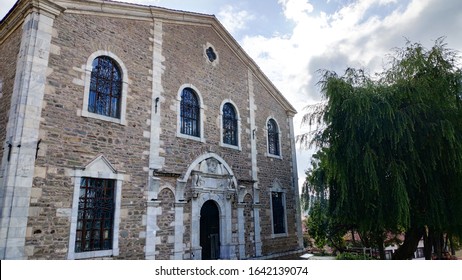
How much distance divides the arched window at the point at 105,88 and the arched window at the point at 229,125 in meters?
4.09

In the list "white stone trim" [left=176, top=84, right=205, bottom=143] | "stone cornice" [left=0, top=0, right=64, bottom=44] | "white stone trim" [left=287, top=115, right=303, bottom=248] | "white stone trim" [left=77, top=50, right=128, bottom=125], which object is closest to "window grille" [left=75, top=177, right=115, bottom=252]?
"white stone trim" [left=77, top=50, right=128, bottom=125]

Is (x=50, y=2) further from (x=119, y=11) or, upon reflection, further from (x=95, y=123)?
(x=95, y=123)

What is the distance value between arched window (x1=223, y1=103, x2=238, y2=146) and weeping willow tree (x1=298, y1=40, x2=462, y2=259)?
3.82 metres

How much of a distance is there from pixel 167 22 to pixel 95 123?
14.3ft

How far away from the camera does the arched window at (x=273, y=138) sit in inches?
520

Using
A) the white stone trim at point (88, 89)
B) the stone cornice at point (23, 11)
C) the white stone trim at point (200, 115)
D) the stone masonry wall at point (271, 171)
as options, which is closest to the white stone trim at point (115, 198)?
the white stone trim at point (88, 89)

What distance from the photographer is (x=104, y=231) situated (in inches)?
284

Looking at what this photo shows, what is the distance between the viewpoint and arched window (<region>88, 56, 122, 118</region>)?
7.74 meters

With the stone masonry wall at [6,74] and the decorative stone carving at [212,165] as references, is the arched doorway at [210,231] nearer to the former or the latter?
the decorative stone carving at [212,165]

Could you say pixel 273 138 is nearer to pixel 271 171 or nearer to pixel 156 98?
pixel 271 171

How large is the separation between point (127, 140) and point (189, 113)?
250 centimetres

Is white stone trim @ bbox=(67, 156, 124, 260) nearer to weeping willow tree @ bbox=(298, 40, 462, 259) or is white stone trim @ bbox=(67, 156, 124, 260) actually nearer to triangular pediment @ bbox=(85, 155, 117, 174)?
triangular pediment @ bbox=(85, 155, 117, 174)
